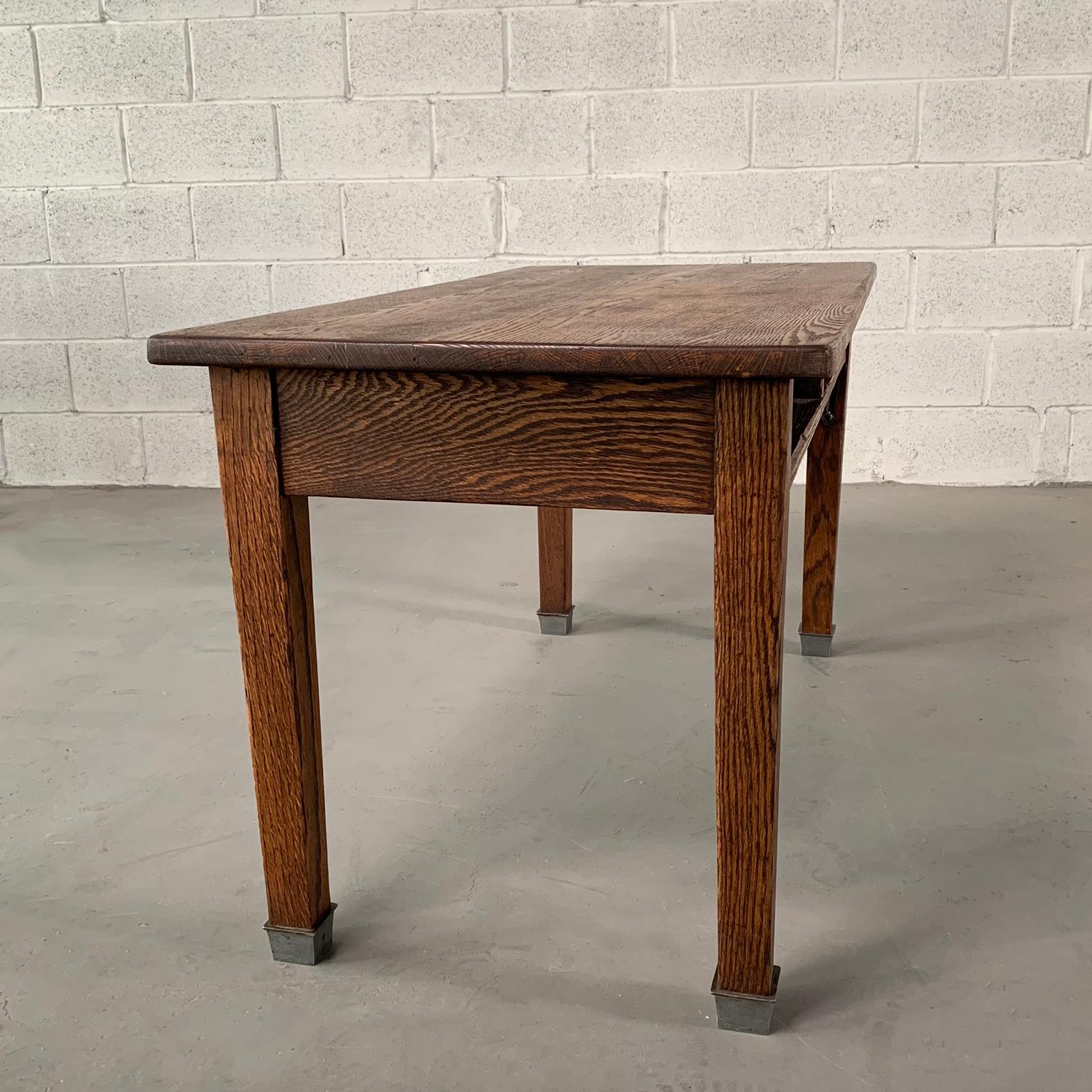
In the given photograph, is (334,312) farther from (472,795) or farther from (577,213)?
(577,213)

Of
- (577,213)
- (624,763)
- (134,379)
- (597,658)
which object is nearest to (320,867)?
(624,763)

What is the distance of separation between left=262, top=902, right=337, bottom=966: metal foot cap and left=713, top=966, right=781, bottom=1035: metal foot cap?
428 millimetres

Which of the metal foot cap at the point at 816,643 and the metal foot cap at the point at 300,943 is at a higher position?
the metal foot cap at the point at 300,943

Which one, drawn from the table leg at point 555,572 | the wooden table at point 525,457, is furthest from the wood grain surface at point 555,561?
the wooden table at point 525,457

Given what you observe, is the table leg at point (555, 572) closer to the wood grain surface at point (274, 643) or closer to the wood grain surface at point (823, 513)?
the wood grain surface at point (823, 513)

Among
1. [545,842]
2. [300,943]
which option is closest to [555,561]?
[545,842]

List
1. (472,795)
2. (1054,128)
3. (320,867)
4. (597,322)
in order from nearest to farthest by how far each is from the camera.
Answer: (597,322) < (320,867) < (472,795) < (1054,128)

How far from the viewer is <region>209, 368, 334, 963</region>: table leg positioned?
3.66 feet

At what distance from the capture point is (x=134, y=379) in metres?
3.60

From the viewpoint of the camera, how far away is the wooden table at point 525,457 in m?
0.99

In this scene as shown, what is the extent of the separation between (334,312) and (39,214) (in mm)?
2631

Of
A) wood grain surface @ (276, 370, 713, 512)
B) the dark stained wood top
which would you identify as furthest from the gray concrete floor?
the dark stained wood top

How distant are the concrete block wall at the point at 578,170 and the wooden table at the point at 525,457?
2120mm

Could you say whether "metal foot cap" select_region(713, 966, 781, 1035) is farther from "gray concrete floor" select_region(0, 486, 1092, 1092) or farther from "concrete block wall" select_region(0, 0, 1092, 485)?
"concrete block wall" select_region(0, 0, 1092, 485)
